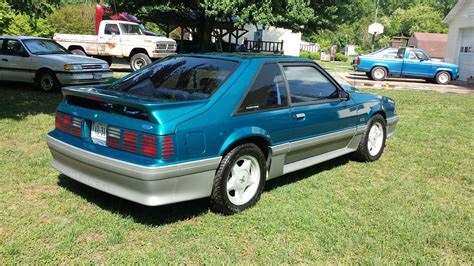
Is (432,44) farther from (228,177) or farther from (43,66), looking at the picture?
(228,177)

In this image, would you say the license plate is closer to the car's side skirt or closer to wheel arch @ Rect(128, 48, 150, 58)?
the car's side skirt

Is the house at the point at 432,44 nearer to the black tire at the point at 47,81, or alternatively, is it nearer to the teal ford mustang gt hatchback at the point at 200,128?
the black tire at the point at 47,81

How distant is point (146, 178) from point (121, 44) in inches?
584

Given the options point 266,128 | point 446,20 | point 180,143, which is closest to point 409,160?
point 266,128

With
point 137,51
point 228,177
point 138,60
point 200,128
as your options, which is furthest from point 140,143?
point 137,51

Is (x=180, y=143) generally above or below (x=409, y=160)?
above

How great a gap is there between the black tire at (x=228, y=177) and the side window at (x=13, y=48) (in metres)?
9.26

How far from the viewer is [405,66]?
1988cm

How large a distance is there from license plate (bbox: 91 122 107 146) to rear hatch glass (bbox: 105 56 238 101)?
49 cm

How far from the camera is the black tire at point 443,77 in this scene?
19.7 metres

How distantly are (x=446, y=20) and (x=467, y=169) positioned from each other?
21305mm

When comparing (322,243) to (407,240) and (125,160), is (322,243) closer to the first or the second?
(407,240)

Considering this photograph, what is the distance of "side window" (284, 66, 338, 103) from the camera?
470 cm

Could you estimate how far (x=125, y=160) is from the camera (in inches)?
138
